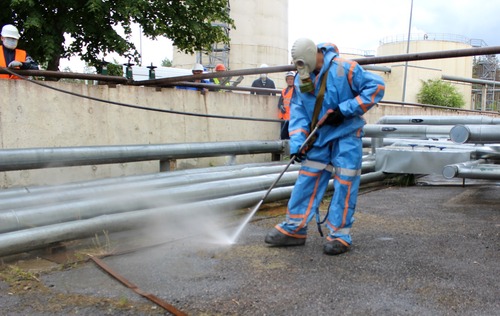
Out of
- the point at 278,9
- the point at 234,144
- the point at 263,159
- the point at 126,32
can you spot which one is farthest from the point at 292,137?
the point at 278,9

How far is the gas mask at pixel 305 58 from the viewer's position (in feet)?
11.2

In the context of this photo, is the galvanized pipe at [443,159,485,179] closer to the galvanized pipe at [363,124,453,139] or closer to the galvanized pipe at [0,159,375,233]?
the galvanized pipe at [363,124,453,139]

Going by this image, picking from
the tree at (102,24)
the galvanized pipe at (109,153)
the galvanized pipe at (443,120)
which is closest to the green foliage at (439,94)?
the tree at (102,24)

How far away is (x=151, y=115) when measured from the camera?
254 inches

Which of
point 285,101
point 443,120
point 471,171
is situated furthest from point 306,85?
point 285,101

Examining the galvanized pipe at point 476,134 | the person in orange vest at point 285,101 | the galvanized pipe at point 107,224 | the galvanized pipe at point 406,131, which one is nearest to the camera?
the galvanized pipe at point 107,224

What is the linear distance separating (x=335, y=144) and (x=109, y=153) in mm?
2340

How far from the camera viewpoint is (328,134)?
3.55 metres

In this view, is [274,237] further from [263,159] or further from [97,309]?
[263,159]

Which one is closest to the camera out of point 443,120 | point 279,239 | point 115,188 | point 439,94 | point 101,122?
point 279,239

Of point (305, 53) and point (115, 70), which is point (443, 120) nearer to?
point (305, 53)

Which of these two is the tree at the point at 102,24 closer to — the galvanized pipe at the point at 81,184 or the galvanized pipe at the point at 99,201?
the galvanized pipe at the point at 81,184

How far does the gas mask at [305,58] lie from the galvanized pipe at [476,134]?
166 cm

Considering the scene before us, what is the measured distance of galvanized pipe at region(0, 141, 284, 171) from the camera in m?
3.96
